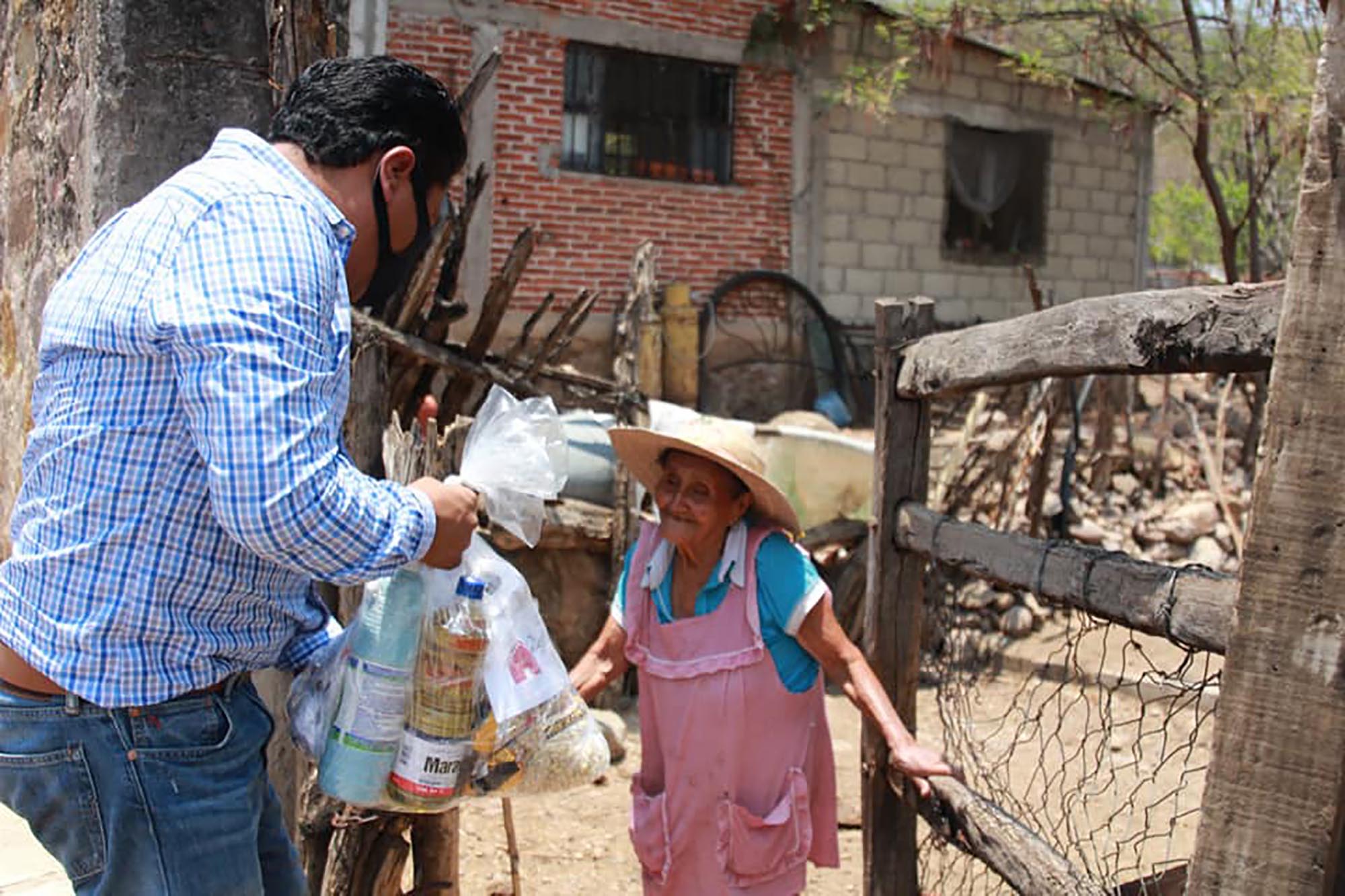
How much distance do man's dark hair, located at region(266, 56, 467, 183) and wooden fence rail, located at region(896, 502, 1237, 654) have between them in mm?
1275

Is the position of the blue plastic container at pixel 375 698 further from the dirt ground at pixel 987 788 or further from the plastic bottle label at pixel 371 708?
the dirt ground at pixel 987 788

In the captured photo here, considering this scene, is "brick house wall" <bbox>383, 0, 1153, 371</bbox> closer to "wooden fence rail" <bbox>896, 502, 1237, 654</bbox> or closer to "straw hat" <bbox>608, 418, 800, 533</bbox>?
"straw hat" <bbox>608, 418, 800, 533</bbox>

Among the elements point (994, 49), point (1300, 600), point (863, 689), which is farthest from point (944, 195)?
point (1300, 600)

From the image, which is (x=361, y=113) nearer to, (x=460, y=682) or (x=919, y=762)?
(x=460, y=682)

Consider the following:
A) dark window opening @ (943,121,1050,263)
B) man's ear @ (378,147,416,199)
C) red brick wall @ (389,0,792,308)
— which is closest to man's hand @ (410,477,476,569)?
man's ear @ (378,147,416,199)

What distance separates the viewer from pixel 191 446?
1.70 metres

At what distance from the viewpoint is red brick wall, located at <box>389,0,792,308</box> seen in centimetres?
1094

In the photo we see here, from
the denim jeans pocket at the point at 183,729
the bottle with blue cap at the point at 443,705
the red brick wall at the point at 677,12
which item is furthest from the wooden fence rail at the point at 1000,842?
the red brick wall at the point at 677,12

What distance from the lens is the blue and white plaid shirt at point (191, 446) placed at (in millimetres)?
1604

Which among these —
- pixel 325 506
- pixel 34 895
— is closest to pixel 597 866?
pixel 34 895

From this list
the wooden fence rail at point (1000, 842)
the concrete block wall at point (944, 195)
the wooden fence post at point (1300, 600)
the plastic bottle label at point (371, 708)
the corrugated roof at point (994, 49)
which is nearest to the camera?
the wooden fence post at point (1300, 600)

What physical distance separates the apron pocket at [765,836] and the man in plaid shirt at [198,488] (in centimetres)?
121

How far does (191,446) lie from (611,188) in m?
10.0

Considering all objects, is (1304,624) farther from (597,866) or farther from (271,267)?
(597,866)
